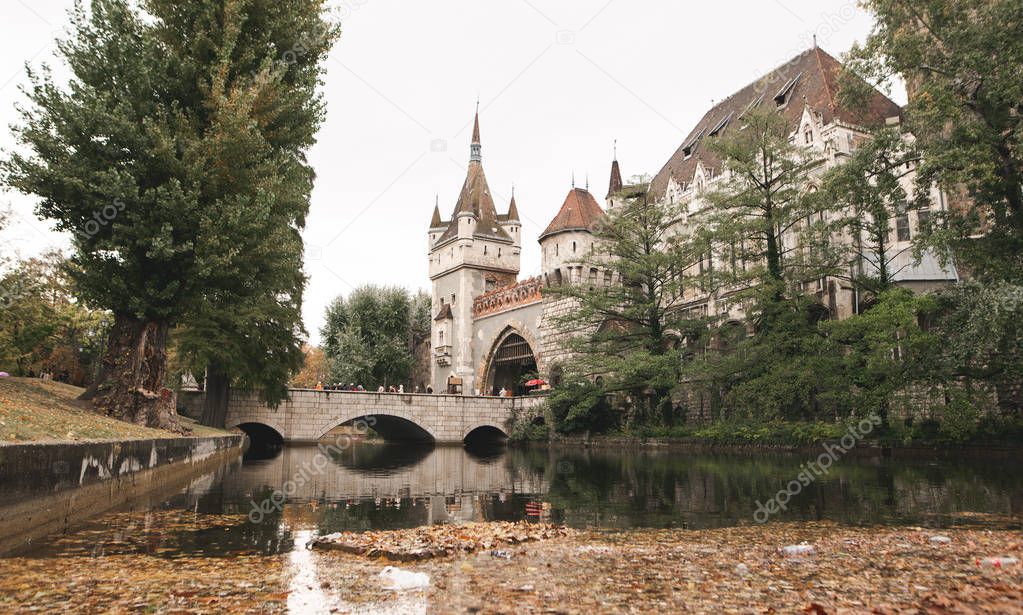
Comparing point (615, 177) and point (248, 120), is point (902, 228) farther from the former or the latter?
point (248, 120)

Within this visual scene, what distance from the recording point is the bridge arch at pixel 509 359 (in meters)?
45.5

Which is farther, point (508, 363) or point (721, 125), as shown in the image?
point (508, 363)

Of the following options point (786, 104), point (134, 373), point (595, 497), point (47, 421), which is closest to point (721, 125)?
point (786, 104)

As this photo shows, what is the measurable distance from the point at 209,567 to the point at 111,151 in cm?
986

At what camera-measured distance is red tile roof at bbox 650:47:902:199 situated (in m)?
30.4

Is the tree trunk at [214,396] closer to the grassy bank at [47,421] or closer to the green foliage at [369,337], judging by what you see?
the grassy bank at [47,421]

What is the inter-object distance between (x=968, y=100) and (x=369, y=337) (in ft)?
142

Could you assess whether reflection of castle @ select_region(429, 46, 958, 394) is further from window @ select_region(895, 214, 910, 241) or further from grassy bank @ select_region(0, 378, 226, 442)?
grassy bank @ select_region(0, 378, 226, 442)

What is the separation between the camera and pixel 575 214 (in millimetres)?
42000

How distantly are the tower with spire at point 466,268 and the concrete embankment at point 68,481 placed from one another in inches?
1550

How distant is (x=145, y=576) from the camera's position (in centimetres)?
469

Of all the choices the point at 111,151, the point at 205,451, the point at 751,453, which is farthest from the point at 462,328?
the point at 111,151

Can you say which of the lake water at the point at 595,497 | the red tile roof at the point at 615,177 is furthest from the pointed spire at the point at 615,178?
the lake water at the point at 595,497

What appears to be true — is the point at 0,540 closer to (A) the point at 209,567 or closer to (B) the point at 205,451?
(A) the point at 209,567
